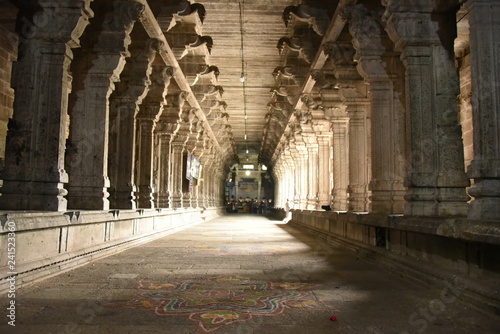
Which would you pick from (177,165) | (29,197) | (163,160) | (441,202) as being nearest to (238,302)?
(441,202)

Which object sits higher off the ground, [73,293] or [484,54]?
[484,54]

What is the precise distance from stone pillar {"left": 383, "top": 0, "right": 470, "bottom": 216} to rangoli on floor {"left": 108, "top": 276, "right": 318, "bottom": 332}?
190 cm

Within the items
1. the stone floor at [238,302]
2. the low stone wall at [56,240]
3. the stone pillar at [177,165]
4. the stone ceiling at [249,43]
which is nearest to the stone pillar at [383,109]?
the stone floor at [238,302]

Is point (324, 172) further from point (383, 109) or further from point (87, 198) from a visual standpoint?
point (87, 198)

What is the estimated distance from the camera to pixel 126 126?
28.7 feet

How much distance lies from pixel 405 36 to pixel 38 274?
4.74 metres

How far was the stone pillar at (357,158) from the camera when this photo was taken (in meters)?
8.59

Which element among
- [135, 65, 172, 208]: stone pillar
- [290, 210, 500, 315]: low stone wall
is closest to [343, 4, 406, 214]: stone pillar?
[290, 210, 500, 315]: low stone wall

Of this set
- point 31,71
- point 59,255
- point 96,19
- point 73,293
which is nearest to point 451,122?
point 73,293

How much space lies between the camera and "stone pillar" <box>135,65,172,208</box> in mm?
10461

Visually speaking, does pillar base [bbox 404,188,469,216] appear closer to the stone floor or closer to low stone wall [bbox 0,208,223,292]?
the stone floor

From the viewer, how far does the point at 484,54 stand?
11.9 feet

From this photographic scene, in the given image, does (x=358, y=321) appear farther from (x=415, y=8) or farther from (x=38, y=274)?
(x=415, y=8)

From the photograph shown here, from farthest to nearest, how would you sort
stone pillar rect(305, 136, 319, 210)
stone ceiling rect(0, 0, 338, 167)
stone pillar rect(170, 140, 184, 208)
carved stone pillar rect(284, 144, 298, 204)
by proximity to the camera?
carved stone pillar rect(284, 144, 298, 204)
stone pillar rect(170, 140, 184, 208)
stone pillar rect(305, 136, 319, 210)
stone ceiling rect(0, 0, 338, 167)
